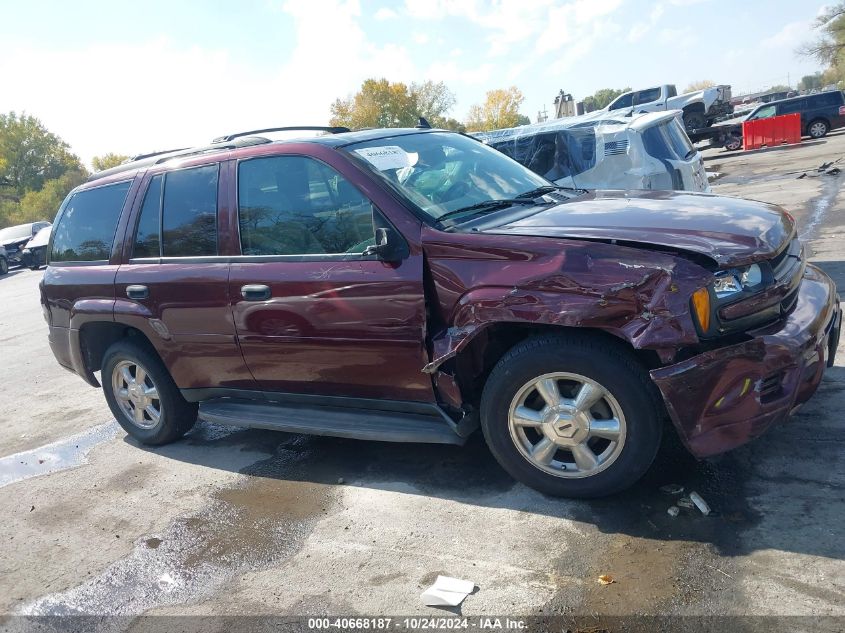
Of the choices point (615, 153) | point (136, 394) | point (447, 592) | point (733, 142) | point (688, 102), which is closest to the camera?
point (447, 592)

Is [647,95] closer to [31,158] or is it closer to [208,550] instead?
[208,550]

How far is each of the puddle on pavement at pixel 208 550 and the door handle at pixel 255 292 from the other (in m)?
1.11

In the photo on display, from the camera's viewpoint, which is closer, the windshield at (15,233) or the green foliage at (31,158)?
the windshield at (15,233)

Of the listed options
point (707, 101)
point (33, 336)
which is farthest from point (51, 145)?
point (33, 336)

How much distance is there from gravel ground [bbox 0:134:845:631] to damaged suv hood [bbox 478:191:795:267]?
1.13 metres

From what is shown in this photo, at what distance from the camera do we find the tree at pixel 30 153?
Result: 70438 mm

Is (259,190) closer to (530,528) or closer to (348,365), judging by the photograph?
(348,365)

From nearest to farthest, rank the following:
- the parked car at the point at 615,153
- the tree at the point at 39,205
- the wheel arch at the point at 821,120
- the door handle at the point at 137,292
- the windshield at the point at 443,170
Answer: the windshield at the point at 443,170 → the door handle at the point at 137,292 → the parked car at the point at 615,153 → the wheel arch at the point at 821,120 → the tree at the point at 39,205

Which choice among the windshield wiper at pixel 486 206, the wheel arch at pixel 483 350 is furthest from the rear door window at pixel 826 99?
the wheel arch at pixel 483 350

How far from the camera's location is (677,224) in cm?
343

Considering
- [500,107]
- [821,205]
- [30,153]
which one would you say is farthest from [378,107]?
[821,205]

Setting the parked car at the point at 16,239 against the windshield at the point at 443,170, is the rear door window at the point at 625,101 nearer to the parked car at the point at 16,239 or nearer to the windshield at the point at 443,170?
the parked car at the point at 16,239

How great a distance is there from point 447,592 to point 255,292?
6.71ft

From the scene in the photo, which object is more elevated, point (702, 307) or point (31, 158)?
point (31, 158)
